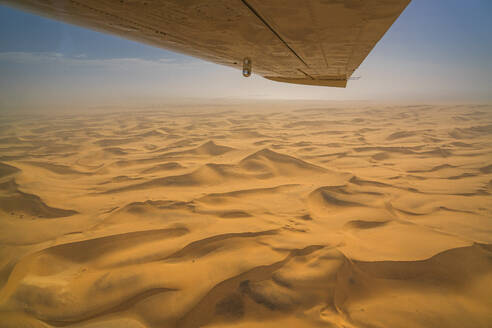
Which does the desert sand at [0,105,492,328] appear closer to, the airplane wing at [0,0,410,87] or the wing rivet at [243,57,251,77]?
the wing rivet at [243,57,251,77]

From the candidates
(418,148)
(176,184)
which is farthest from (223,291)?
(418,148)

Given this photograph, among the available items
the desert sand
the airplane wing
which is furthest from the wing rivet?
the desert sand

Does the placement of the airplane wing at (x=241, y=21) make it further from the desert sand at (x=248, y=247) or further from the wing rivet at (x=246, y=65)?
the desert sand at (x=248, y=247)

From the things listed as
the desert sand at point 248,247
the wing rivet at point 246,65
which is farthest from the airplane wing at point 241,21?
the desert sand at point 248,247

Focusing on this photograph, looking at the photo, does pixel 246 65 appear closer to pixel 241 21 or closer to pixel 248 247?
pixel 241 21

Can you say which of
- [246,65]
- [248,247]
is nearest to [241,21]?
[246,65]

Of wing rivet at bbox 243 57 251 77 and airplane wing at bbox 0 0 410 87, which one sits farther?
wing rivet at bbox 243 57 251 77

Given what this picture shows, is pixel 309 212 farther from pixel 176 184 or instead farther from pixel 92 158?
pixel 92 158
